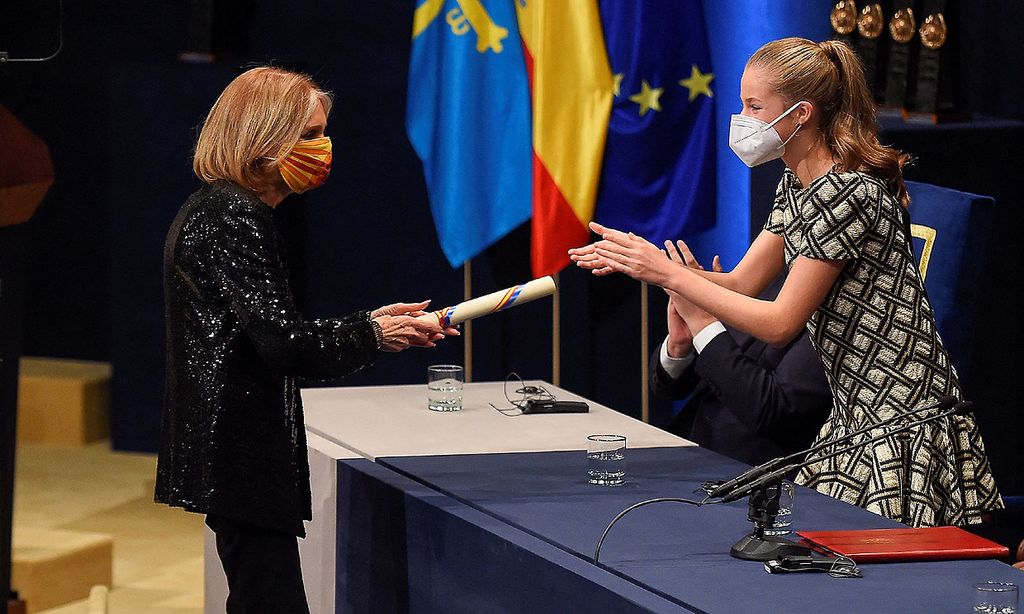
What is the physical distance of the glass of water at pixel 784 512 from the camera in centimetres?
245

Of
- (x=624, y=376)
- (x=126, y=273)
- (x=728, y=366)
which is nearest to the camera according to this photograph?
(x=728, y=366)

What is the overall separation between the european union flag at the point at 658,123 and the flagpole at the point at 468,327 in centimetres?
56

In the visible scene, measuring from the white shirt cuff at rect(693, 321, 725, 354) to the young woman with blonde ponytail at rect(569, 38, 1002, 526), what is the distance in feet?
1.11

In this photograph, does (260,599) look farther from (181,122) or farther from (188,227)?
(181,122)

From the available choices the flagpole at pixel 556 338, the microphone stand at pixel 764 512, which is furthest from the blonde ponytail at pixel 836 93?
the flagpole at pixel 556 338

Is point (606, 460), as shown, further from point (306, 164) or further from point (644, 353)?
point (644, 353)

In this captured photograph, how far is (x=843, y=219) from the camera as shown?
2764 mm

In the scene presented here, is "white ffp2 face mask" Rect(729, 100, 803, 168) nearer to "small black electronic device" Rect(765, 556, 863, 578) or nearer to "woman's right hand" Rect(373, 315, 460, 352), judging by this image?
"woman's right hand" Rect(373, 315, 460, 352)

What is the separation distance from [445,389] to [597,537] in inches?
48.8

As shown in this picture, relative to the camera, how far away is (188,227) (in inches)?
106

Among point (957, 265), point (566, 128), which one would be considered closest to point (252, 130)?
point (957, 265)

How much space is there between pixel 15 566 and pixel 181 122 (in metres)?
2.16

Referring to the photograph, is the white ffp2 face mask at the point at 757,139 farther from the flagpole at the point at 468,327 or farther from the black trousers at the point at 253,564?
the flagpole at the point at 468,327

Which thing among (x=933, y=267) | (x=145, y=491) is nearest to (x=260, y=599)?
(x=933, y=267)
